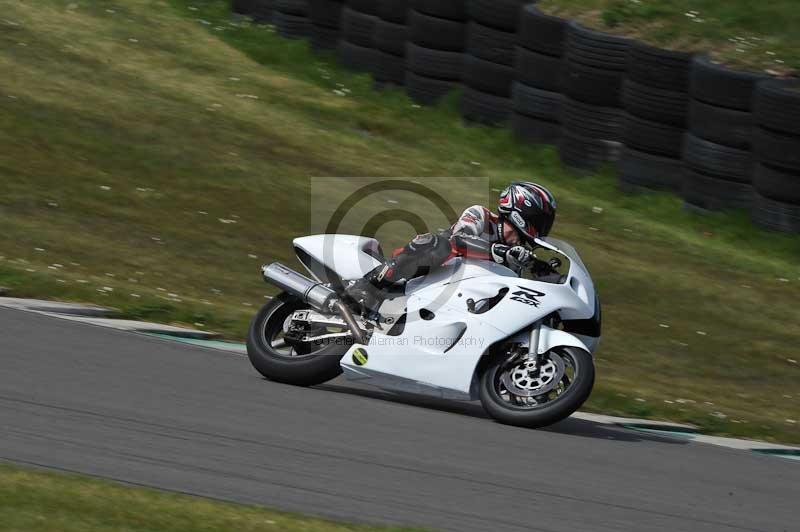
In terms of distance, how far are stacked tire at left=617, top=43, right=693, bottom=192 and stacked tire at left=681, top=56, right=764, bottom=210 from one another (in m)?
0.19

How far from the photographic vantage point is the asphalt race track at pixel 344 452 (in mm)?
5516

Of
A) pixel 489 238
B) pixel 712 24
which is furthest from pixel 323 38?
Answer: pixel 489 238

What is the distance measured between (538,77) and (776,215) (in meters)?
3.54

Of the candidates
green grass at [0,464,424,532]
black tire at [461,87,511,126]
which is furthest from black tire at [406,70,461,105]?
green grass at [0,464,424,532]

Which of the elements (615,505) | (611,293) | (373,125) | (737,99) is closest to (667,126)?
(737,99)

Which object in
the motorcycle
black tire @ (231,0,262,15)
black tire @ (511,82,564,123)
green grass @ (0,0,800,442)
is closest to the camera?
the motorcycle

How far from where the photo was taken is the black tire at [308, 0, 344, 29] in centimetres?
1911

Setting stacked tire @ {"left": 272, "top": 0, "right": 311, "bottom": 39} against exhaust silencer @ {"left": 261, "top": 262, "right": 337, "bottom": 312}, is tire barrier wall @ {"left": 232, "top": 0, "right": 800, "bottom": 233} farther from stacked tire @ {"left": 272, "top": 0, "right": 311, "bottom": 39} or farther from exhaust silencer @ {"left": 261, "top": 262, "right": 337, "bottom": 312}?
exhaust silencer @ {"left": 261, "top": 262, "right": 337, "bottom": 312}

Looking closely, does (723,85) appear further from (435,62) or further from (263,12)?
(263,12)

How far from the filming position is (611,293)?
12.1 meters

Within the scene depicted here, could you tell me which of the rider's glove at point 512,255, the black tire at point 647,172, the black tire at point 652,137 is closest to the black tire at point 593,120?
the black tire at point 652,137

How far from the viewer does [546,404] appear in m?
7.23

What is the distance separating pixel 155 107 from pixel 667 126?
6.48 m

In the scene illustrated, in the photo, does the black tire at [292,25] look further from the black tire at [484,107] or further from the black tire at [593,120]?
the black tire at [593,120]
